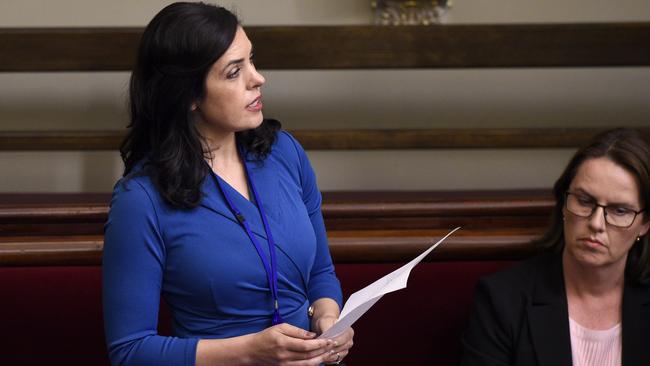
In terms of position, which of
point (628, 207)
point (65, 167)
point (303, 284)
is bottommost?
point (65, 167)

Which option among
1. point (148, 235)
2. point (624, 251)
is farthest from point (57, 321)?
point (624, 251)

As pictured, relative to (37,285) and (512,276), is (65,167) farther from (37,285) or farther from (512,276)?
(512,276)

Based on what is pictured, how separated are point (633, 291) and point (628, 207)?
0.19m

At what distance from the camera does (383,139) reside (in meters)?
2.78

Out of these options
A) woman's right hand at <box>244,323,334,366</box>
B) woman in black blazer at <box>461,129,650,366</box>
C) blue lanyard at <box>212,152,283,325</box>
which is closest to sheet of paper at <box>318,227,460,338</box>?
woman's right hand at <box>244,323,334,366</box>

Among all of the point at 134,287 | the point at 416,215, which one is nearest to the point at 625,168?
the point at 416,215

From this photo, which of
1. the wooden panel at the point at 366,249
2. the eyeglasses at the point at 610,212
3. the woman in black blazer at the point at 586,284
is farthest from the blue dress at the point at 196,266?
the eyeglasses at the point at 610,212

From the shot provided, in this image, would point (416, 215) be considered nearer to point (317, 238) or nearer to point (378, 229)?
point (378, 229)

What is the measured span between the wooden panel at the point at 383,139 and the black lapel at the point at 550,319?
1.06 meters

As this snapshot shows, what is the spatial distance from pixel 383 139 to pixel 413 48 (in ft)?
0.94

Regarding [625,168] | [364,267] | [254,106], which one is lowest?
[364,267]

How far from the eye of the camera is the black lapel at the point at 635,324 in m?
1.73

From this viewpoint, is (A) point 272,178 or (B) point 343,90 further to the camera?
(B) point 343,90

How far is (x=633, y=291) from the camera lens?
178 centimetres
